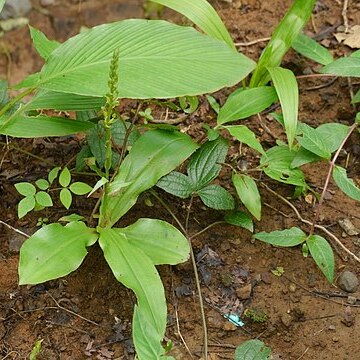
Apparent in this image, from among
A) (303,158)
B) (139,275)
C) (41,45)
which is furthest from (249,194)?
(41,45)

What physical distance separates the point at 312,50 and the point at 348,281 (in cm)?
78

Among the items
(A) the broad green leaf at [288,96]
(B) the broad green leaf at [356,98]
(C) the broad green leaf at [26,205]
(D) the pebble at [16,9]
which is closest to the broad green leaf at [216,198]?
(A) the broad green leaf at [288,96]

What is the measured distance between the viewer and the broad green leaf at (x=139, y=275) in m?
1.40

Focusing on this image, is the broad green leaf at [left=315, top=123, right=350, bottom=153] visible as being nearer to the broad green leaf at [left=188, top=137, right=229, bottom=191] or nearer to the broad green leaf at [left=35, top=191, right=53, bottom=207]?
the broad green leaf at [left=188, top=137, right=229, bottom=191]

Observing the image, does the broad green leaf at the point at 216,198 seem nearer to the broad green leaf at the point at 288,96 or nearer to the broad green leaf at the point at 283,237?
the broad green leaf at the point at 283,237

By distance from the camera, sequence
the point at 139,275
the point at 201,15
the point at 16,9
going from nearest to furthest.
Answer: the point at 139,275
the point at 201,15
the point at 16,9

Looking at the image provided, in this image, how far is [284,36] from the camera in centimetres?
199

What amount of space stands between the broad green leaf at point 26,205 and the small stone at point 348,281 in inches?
33.8

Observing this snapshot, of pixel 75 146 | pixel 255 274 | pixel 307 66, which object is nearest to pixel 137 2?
pixel 307 66

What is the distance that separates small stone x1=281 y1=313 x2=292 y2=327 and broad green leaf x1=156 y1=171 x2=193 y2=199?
411 millimetres

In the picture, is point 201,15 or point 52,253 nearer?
point 52,253

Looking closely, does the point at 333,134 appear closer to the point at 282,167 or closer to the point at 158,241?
the point at 282,167

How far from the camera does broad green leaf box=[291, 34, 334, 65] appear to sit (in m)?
2.00

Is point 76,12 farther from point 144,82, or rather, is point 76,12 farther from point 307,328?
point 307,328
